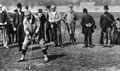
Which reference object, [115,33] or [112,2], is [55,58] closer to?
[115,33]

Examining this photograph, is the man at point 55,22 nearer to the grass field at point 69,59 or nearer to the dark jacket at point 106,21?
the grass field at point 69,59

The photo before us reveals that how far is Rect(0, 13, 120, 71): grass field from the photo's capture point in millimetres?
9081

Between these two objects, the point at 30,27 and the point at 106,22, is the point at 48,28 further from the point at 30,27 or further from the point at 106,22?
the point at 30,27

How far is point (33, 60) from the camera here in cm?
1022

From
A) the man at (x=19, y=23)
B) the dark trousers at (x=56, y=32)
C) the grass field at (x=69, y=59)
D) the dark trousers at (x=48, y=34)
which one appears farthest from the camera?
the dark trousers at (x=48, y=34)

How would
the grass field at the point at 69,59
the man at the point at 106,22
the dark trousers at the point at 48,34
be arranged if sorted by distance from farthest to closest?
the dark trousers at the point at 48,34 < the man at the point at 106,22 < the grass field at the point at 69,59

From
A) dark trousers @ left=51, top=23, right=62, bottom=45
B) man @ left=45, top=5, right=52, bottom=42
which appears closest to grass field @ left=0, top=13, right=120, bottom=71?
dark trousers @ left=51, top=23, right=62, bottom=45

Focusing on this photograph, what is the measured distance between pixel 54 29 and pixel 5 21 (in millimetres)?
2583

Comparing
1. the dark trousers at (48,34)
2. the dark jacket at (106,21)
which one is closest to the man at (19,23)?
the dark trousers at (48,34)

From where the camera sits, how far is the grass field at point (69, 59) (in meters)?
9.08

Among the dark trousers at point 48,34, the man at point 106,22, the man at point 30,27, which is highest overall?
the man at point 30,27

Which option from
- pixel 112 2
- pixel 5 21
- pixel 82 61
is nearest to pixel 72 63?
pixel 82 61

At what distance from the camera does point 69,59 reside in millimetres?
10375

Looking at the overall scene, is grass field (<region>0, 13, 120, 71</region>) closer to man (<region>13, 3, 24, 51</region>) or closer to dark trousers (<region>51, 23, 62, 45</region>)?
dark trousers (<region>51, 23, 62, 45</region>)
